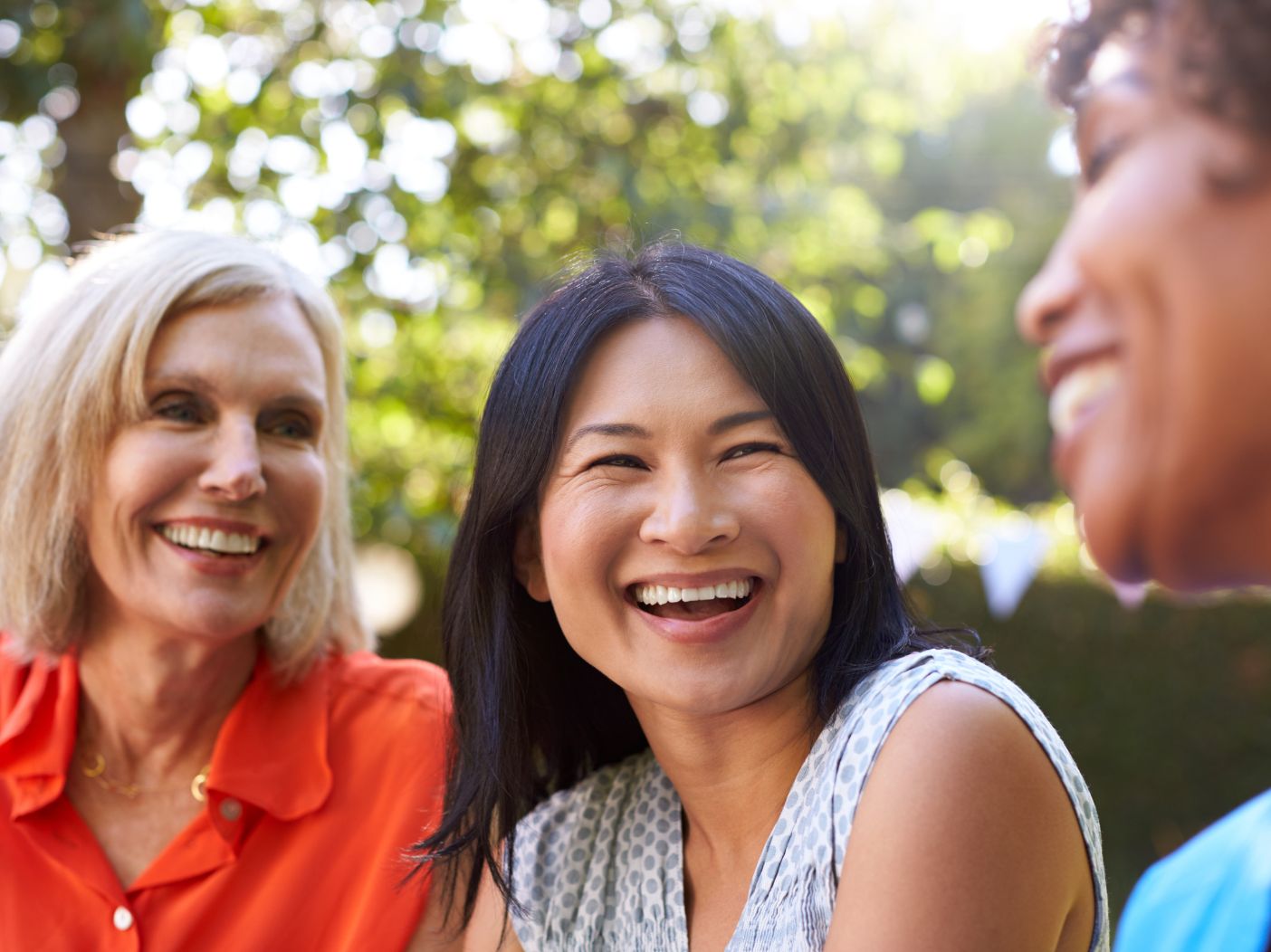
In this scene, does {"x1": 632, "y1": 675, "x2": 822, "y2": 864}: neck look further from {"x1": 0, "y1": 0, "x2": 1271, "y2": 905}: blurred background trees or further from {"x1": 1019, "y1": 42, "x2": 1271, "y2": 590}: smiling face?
{"x1": 0, "y1": 0, "x2": 1271, "y2": 905}: blurred background trees

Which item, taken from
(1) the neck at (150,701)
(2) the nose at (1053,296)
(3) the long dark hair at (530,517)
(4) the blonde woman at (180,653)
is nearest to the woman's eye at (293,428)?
(4) the blonde woman at (180,653)

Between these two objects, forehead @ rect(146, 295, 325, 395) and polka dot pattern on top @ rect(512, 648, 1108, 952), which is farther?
forehead @ rect(146, 295, 325, 395)

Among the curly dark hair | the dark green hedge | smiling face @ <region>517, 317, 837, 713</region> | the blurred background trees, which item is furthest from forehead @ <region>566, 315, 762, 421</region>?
the dark green hedge

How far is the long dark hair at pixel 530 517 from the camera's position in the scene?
1.97m

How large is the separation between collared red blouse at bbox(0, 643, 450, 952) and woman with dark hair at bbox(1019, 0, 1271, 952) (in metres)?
1.92

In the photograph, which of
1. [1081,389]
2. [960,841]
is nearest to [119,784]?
[960,841]

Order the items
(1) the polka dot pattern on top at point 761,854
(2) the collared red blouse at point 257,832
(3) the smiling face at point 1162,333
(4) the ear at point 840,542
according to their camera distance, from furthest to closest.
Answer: (2) the collared red blouse at point 257,832, (4) the ear at point 840,542, (1) the polka dot pattern on top at point 761,854, (3) the smiling face at point 1162,333

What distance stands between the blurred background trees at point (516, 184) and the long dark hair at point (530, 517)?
199 centimetres

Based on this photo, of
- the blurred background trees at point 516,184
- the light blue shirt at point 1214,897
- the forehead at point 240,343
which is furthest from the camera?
the blurred background trees at point 516,184

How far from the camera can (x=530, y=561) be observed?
2.21 metres

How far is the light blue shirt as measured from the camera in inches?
35.7

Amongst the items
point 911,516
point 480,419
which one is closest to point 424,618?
point 911,516

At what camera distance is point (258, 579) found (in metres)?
2.58

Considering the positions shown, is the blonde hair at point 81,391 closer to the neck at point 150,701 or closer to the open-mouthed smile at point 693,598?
the neck at point 150,701
